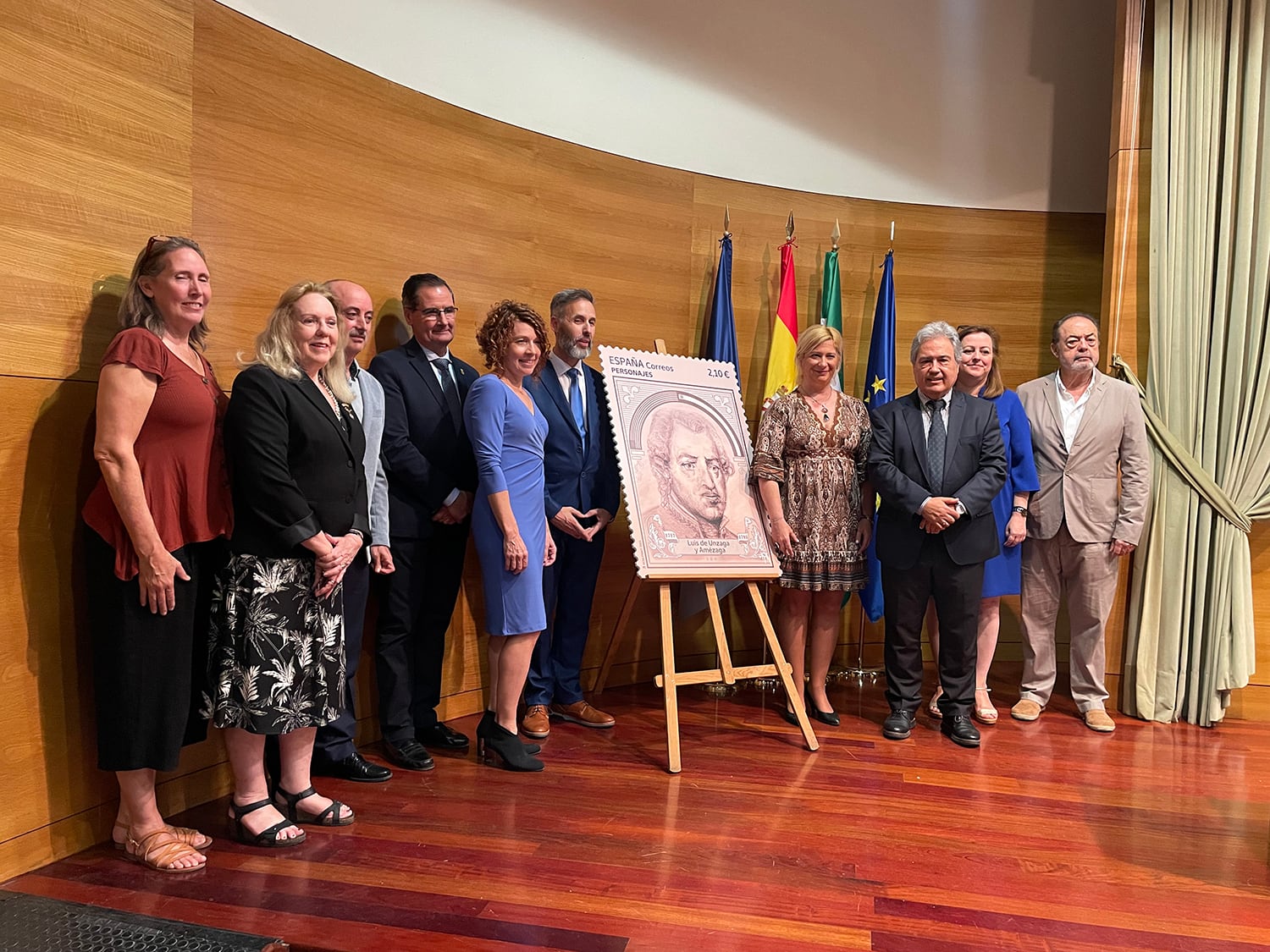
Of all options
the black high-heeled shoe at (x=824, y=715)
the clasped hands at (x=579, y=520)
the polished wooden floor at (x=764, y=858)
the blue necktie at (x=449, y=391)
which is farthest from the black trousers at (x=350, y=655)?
the black high-heeled shoe at (x=824, y=715)

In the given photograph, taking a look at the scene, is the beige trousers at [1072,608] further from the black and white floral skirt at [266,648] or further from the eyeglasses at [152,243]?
the eyeglasses at [152,243]

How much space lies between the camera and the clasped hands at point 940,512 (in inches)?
142

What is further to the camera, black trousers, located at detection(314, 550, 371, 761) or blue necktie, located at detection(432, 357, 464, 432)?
blue necktie, located at detection(432, 357, 464, 432)

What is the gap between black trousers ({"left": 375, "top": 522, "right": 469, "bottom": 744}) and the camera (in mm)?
3387

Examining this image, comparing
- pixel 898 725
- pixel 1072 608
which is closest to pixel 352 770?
pixel 898 725

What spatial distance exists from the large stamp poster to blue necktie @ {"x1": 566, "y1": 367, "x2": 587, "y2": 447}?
8.5 inches

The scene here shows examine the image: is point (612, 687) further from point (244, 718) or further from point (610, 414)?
point (244, 718)

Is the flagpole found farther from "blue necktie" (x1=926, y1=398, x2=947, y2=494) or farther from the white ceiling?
"blue necktie" (x1=926, y1=398, x2=947, y2=494)

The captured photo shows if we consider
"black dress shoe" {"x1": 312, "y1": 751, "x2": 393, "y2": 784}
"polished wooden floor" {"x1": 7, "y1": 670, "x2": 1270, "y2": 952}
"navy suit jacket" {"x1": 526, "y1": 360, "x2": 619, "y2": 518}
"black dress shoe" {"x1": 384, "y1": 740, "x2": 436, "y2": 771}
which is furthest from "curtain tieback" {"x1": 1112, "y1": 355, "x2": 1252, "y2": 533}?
"black dress shoe" {"x1": 312, "y1": 751, "x2": 393, "y2": 784}

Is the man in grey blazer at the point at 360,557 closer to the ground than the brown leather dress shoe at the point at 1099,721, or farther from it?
farther from it

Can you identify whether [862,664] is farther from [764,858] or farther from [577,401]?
[764,858]

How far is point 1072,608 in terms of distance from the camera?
4242mm

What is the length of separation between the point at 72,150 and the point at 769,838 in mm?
2659

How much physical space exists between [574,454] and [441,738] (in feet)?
3.89
